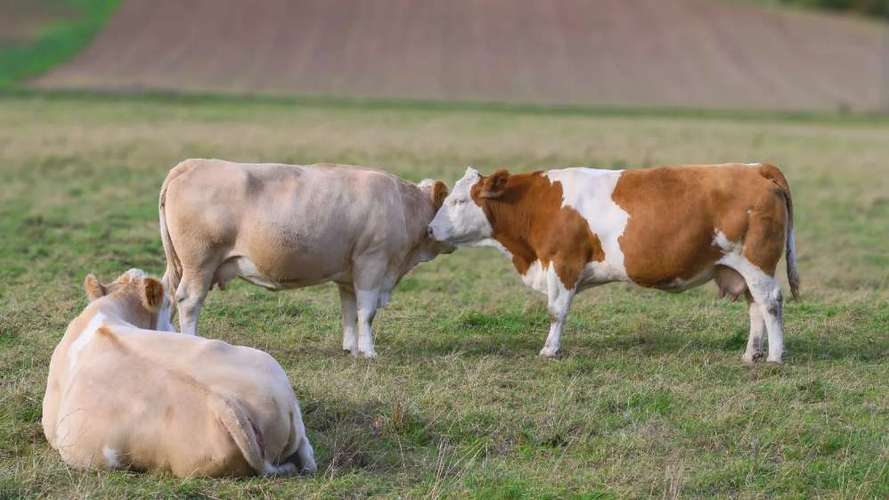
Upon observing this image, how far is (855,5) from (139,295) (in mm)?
73214

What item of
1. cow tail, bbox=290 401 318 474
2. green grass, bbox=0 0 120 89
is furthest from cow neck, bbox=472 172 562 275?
green grass, bbox=0 0 120 89

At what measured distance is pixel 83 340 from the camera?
6551mm

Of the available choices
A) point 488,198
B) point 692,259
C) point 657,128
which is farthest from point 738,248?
point 657,128

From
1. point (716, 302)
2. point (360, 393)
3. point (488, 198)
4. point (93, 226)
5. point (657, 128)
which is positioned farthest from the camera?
point (657, 128)

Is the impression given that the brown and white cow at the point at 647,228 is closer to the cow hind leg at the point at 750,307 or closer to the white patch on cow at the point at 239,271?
the cow hind leg at the point at 750,307

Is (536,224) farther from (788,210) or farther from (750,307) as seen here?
(788,210)

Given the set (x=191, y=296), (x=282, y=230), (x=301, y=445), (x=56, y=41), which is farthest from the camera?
(x=56, y=41)

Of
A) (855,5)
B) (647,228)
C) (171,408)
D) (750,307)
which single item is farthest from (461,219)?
(855,5)

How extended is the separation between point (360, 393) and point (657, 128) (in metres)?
26.6

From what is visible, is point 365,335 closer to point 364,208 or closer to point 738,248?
point 364,208

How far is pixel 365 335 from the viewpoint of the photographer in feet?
29.7

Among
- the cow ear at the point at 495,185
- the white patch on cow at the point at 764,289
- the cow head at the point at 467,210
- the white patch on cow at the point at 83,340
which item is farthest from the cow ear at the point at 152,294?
the white patch on cow at the point at 764,289

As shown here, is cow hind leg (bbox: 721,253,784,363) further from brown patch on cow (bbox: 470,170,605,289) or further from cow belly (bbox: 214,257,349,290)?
cow belly (bbox: 214,257,349,290)

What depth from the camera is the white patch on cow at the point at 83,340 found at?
647 centimetres
